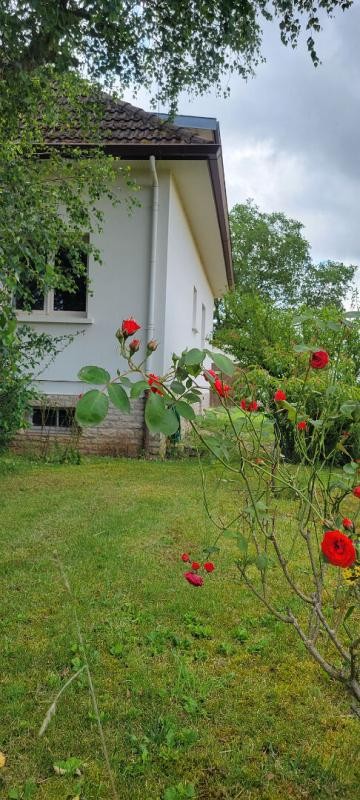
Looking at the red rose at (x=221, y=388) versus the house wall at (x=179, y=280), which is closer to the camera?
the red rose at (x=221, y=388)

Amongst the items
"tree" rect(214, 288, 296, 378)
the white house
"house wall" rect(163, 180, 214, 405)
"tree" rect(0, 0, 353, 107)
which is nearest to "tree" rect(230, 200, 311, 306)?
"house wall" rect(163, 180, 214, 405)

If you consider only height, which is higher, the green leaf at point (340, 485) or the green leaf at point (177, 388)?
the green leaf at point (177, 388)

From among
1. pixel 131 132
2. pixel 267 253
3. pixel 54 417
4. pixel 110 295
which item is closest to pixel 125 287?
pixel 110 295

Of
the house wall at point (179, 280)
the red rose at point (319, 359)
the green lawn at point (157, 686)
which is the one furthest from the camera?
the house wall at point (179, 280)

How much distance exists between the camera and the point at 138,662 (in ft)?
7.04

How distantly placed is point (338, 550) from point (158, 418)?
490 millimetres

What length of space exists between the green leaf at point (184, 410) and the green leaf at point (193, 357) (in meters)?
0.09

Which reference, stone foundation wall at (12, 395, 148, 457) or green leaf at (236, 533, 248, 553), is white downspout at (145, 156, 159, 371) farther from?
green leaf at (236, 533, 248, 553)

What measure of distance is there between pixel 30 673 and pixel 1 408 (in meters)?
4.02

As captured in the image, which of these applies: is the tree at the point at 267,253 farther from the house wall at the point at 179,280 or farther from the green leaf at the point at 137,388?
the green leaf at the point at 137,388

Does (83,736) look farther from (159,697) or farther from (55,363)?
(55,363)

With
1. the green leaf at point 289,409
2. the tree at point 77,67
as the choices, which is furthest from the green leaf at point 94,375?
the tree at point 77,67

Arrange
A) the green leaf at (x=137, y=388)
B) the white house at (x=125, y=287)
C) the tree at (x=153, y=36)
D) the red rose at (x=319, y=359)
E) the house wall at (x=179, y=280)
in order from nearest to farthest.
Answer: the green leaf at (x=137, y=388), the red rose at (x=319, y=359), the tree at (x=153, y=36), the white house at (x=125, y=287), the house wall at (x=179, y=280)

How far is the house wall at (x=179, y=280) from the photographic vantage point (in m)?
7.62
